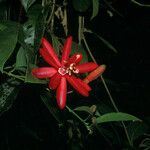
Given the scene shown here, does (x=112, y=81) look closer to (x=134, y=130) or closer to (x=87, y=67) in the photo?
(x=134, y=130)

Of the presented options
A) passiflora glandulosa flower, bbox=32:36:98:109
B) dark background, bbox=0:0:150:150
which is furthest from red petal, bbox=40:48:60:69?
dark background, bbox=0:0:150:150

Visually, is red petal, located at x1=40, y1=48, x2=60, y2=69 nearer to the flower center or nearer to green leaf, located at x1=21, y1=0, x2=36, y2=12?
the flower center

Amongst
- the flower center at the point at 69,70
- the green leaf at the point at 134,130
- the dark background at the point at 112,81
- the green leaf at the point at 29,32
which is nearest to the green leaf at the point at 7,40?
the green leaf at the point at 29,32

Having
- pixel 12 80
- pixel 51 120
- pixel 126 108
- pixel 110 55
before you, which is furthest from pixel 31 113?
pixel 126 108

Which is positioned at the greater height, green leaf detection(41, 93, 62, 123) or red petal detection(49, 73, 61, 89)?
red petal detection(49, 73, 61, 89)

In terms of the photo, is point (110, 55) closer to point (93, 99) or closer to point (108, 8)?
point (108, 8)

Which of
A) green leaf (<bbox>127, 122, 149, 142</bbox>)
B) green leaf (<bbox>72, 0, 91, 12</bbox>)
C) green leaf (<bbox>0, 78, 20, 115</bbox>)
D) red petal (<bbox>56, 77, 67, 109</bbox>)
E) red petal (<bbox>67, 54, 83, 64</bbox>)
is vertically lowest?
green leaf (<bbox>127, 122, 149, 142</bbox>)
